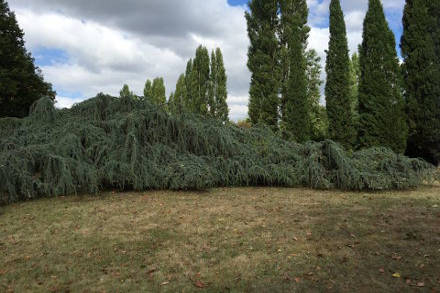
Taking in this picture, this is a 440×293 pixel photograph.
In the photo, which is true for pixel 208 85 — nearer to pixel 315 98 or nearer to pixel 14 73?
pixel 315 98

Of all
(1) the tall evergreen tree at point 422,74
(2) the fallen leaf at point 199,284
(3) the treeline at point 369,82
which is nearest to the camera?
(2) the fallen leaf at point 199,284

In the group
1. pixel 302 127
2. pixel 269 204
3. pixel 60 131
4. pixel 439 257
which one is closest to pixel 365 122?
pixel 302 127

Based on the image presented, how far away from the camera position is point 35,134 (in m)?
6.47

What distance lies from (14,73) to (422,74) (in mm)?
16303

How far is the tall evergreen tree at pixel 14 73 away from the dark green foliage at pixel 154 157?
26.6 ft

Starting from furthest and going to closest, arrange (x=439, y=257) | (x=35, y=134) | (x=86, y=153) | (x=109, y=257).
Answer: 1. (x=35, y=134)
2. (x=86, y=153)
3. (x=109, y=257)
4. (x=439, y=257)

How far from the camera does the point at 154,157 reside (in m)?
6.19

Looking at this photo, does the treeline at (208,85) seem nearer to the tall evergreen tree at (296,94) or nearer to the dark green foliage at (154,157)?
the tall evergreen tree at (296,94)

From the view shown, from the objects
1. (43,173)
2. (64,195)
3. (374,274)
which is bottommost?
(374,274)

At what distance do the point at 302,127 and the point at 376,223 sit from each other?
29.5 ft

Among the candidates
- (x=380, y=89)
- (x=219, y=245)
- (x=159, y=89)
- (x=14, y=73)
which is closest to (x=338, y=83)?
(x=380, y=89)

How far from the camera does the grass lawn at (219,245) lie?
2902 millimetres

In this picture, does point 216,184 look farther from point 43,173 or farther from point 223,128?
point 43,173

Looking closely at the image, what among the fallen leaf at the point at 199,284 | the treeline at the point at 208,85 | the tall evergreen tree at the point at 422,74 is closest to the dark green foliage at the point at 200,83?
the treeline at the point at 208,85
